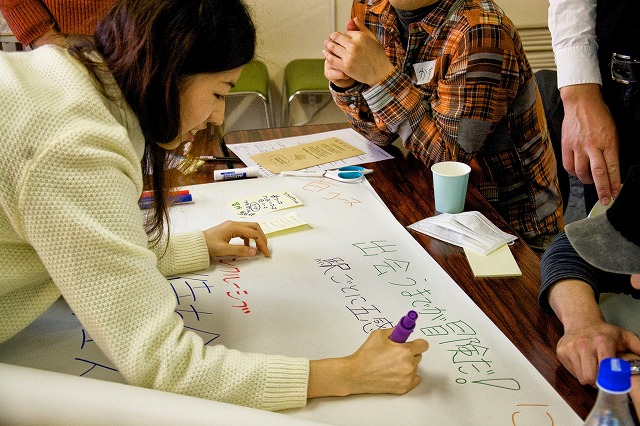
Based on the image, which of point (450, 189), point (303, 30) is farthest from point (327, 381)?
point (303, 30)

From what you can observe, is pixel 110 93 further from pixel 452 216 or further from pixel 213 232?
pixel 452 216

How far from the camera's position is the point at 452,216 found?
1247 mm

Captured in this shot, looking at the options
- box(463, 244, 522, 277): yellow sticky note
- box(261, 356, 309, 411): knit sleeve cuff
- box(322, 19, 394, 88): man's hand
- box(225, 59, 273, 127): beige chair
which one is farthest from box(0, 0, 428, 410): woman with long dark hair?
box(225, 59, 273, 127): beige chair

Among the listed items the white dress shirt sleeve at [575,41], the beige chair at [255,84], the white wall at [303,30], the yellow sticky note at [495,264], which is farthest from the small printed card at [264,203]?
the white wall at [303,30]

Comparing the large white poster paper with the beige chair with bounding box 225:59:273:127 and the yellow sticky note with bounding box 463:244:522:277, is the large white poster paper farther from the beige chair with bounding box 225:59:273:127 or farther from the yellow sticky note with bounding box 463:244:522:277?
the beige chair with bounding box 225:59:273:127

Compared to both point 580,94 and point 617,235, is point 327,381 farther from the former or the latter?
point 580,94

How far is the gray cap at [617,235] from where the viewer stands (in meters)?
0.63

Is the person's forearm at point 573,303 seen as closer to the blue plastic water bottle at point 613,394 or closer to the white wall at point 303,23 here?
the blue plastic water bottle at point 613,394

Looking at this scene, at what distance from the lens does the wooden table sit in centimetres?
84

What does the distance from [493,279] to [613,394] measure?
1.58 feet

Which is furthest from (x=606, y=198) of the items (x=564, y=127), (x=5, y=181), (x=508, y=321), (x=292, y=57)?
(x=292, y=57)

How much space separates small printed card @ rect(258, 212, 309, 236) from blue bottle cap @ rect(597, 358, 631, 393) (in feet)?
2.52

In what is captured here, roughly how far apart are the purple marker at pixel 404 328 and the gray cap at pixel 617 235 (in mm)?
221

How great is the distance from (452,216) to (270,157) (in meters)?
0.57
